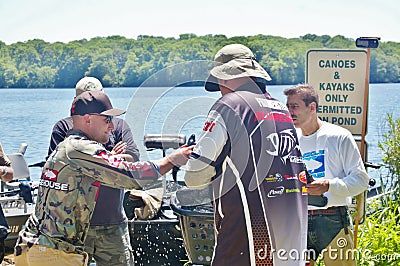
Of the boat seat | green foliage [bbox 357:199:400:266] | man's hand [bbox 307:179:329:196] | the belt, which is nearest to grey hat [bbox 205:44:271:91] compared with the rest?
man's hand [bbox 307:179:329:196]

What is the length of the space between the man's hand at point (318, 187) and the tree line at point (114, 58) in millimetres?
4431

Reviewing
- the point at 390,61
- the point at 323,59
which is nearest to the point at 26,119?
the point at 390,61

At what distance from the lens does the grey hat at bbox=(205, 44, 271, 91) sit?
12.8 ft

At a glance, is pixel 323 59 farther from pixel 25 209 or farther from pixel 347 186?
pixel 25 209

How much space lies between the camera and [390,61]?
22.6 meters

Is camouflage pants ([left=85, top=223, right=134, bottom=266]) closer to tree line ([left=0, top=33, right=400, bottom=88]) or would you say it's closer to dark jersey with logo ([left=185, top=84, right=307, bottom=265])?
dark jersey with logo ([left=185, top=84, right=307, bottom=265])

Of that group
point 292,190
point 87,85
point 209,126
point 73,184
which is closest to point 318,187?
point 292,190

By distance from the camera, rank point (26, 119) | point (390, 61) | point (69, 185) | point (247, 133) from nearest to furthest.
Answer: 1. point (247, 133)
2. point (69, 185)
3. point (390, 61)
4. point (26, 119)

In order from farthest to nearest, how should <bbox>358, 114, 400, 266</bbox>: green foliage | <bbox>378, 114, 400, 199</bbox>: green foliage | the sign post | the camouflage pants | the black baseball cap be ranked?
<bbox>378, 114, 400, 199</bbox>: green foliage
<bbox>358, 114, 400, 266</bbox>: green foliage
the sign post
the camouflage pants
the black baseball cap

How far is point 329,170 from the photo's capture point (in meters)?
5.36

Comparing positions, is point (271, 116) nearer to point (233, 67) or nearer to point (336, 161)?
point (233, 67)

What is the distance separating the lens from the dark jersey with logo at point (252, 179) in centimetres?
373

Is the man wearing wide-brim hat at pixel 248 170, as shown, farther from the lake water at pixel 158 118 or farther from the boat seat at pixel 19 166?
the boat seat at pixel 19 166

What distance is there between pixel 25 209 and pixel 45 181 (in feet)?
12.0
